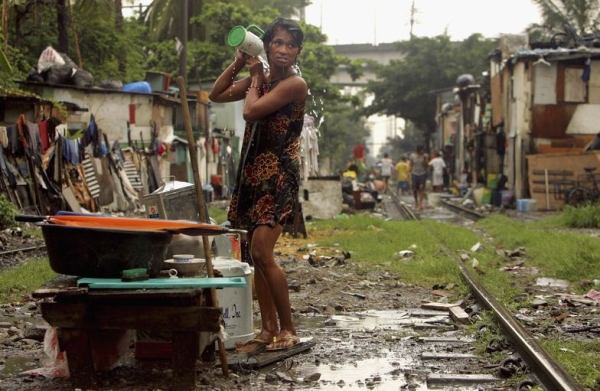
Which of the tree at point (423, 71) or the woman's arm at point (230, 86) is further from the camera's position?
the tree at point (423, 71)

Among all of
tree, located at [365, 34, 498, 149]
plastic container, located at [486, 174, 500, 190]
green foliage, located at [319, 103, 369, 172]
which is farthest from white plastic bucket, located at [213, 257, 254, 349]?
tree, located at [365, 34, 498, 149]

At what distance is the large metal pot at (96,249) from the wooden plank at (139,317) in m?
0.21

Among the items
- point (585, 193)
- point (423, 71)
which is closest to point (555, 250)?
point (585, 193)

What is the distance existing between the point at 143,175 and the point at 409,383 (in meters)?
20.0

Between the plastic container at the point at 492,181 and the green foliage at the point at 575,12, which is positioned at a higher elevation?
the green foliage at the point at 575,12

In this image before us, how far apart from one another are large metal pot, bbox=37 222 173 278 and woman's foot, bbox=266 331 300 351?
1.25 m

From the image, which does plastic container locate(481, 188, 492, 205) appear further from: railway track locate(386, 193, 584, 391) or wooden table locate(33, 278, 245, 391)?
wooden table locate(33, 278, 245, 391)

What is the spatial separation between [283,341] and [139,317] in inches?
54.7

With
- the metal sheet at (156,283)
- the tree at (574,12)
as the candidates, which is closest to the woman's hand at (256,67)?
the metal sheet at (156,283)

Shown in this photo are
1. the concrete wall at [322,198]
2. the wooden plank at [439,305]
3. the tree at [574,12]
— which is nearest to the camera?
the wooden plank at [439,305]

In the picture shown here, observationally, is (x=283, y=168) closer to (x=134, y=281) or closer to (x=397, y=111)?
(x=134, y=281)

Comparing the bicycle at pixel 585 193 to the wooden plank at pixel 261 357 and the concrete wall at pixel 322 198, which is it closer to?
the concrete wall at pixel 322 198

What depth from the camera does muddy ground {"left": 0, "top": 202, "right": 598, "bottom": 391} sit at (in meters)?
5.10

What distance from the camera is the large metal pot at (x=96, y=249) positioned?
479cm
